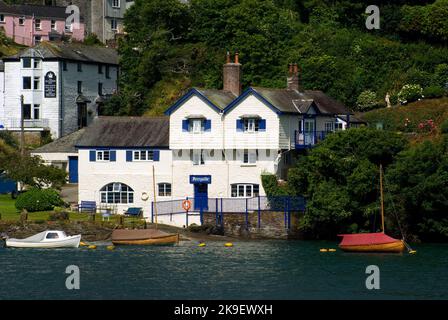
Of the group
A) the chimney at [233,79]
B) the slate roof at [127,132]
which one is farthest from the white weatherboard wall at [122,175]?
the chimney at [233,79]

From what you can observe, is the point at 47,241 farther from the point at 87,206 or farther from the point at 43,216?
the point at 87,206

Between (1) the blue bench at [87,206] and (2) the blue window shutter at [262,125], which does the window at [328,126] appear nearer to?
(2) the blue window shutter at [262,125]

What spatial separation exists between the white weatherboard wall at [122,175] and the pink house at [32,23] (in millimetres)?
48529

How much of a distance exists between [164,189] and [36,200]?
1018 cm

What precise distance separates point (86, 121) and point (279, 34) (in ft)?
72.1

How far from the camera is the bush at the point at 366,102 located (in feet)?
394

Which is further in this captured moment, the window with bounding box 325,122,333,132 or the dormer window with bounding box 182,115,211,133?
the window with bounding box 325,122,333,132

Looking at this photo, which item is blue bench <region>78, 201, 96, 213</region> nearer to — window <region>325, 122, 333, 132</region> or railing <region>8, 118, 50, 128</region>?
window <region>325, 122, 333, 132</region>

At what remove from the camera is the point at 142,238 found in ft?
312

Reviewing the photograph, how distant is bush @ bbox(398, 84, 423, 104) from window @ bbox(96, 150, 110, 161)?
27.5 meters

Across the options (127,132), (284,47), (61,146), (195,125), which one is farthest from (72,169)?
(284,47)

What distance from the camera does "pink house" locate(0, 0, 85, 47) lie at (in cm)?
15588

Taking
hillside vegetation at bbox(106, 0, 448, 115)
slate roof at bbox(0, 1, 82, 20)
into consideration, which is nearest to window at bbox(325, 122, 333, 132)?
hillside vegetation at bbox(106, 0, 448, 115)

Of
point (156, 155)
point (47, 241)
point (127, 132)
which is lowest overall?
point (47, 241)
